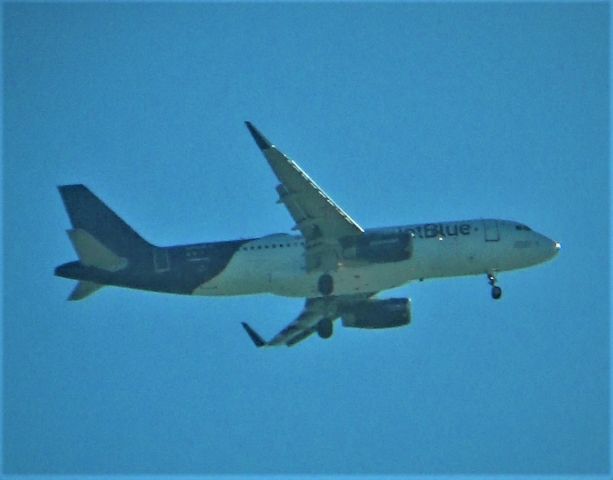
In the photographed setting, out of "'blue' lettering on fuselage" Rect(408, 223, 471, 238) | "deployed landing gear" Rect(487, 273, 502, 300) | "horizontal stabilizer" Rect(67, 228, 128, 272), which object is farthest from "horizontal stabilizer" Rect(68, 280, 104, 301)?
"deployed landing gear" Rect(487, 273, 502, 300)

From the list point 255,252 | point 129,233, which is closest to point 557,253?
point 255,252

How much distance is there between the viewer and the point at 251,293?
221ft

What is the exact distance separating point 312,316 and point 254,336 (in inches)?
147

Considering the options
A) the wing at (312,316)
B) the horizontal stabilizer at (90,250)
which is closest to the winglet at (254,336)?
the wing at (312,316)

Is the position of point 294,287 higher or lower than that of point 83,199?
lower

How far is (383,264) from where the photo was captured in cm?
6600

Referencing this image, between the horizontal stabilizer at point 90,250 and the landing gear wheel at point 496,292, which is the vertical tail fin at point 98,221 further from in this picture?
the landing gear wheel at point 496,292

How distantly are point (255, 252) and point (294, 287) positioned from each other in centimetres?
248

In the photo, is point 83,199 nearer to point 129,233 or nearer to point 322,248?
point 129,233

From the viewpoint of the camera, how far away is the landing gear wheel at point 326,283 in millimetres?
66438

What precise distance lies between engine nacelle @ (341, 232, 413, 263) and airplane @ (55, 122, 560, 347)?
1.8 inches

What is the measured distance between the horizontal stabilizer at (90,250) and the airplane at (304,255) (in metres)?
0.05

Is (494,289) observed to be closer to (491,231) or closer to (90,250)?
(491,231)

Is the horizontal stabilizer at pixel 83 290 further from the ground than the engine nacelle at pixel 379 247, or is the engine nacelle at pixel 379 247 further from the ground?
the engine nacelle at pixel 379 247
